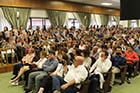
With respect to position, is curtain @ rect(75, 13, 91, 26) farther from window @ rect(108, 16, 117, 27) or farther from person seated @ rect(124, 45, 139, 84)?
person seated @ rect(124, 45, 139, 84)

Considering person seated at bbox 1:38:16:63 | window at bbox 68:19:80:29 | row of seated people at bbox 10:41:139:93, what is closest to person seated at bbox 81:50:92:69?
row of seated people at bbox 10:41:139:93

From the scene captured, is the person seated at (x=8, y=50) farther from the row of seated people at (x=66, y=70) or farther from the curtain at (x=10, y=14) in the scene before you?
the curtain at (x=10, y=14)

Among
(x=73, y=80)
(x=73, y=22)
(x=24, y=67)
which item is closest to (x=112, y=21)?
(x=73, y=22)

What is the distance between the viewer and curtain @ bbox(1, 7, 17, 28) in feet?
26.6

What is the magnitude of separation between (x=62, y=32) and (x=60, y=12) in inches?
103

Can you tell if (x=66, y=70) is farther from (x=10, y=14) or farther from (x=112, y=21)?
(x=112, y=21)

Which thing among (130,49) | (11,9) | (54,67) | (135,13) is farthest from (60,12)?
(135,13)

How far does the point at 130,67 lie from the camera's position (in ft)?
14.5

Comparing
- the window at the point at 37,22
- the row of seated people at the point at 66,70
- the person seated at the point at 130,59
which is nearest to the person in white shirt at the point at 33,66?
the row of seated people at the point at 66,70

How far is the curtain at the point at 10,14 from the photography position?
26.6 feet

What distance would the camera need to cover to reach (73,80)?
2.85 metres

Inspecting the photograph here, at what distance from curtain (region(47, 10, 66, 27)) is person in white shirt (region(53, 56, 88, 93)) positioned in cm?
758

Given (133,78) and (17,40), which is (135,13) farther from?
(17,40)

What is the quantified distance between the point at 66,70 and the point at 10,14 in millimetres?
6288
